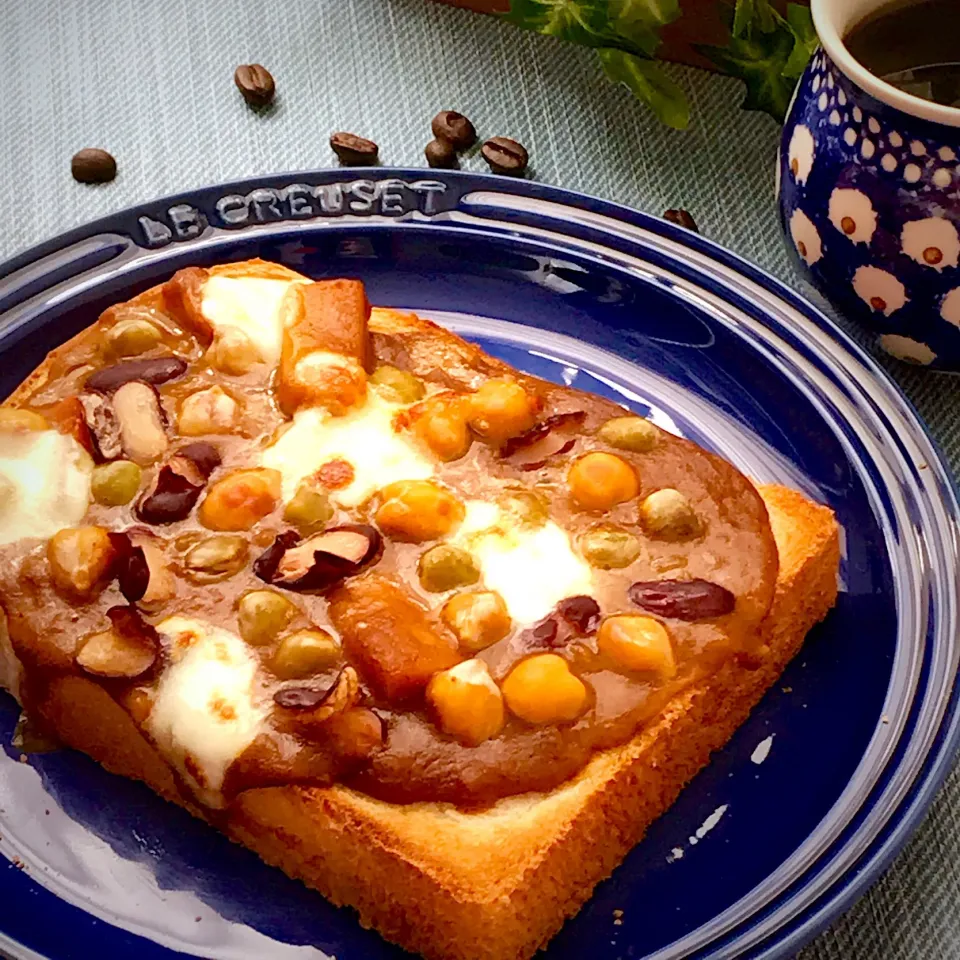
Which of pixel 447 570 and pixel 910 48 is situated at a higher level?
pixel 910 48

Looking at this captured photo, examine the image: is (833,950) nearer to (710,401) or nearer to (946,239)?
(710,401)

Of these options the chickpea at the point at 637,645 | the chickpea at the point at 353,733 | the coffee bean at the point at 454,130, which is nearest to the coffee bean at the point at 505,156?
the coffee bean at the point at 454,130

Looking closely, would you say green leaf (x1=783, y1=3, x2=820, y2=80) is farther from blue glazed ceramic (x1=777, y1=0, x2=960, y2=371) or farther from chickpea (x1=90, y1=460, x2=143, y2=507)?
chickpea (x1=90, y1=460, x2=143, y2=507)

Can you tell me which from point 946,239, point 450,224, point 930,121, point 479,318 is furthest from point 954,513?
point 450,224

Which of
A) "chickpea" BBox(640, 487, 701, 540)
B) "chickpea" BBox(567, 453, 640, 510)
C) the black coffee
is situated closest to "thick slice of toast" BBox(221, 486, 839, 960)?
"chickpea" BBox(640, 487, 701, 540)

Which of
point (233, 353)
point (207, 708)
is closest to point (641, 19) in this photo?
point (233, 353)

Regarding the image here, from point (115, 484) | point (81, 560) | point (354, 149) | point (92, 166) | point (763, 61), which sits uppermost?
point (763, 61)

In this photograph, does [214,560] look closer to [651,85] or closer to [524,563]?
[524,563]
